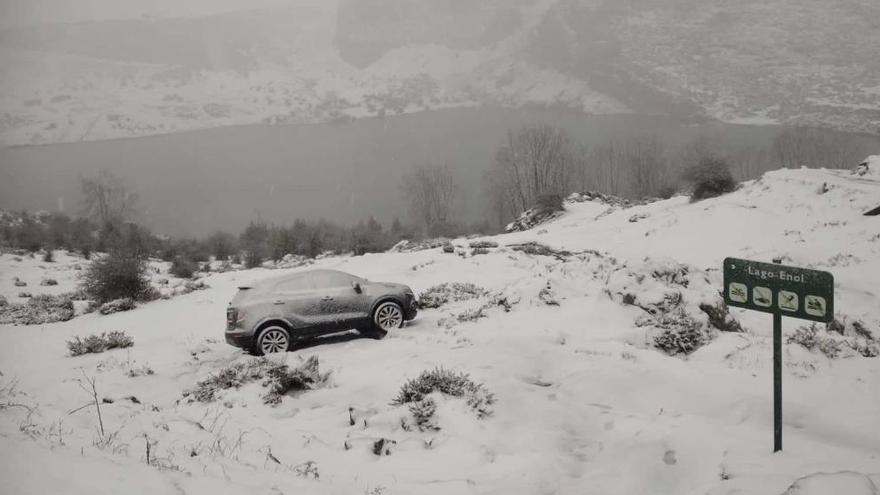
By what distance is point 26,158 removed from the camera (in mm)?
152875

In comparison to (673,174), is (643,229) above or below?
below

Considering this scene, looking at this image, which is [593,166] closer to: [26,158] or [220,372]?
[220,372]

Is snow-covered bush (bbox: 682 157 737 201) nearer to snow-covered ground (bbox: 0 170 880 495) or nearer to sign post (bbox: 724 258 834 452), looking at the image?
snow-covered ground (bbox: 0 170 880 495)

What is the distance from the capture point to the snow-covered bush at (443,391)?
21.4ft

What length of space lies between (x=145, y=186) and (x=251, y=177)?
22718 mm

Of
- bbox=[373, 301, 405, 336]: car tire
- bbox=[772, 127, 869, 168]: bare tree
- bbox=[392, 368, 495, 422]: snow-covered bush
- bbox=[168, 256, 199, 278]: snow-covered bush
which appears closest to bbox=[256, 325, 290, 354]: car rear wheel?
bbox=[373, 301, 405, 336]: car tire

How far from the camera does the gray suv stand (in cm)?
989

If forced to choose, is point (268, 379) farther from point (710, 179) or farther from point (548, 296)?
point (710, 179)

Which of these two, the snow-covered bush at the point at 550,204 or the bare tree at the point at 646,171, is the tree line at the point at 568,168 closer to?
the bare tree at the point at 646,171

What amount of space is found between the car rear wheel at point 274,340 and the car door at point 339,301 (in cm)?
80

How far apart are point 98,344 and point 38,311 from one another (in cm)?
923

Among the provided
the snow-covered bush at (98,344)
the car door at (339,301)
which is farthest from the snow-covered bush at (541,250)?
the snow-covered bush at (98,344)

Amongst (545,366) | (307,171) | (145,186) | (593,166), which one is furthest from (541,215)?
(145,186)

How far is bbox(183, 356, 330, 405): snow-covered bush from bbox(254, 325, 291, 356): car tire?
106cm
